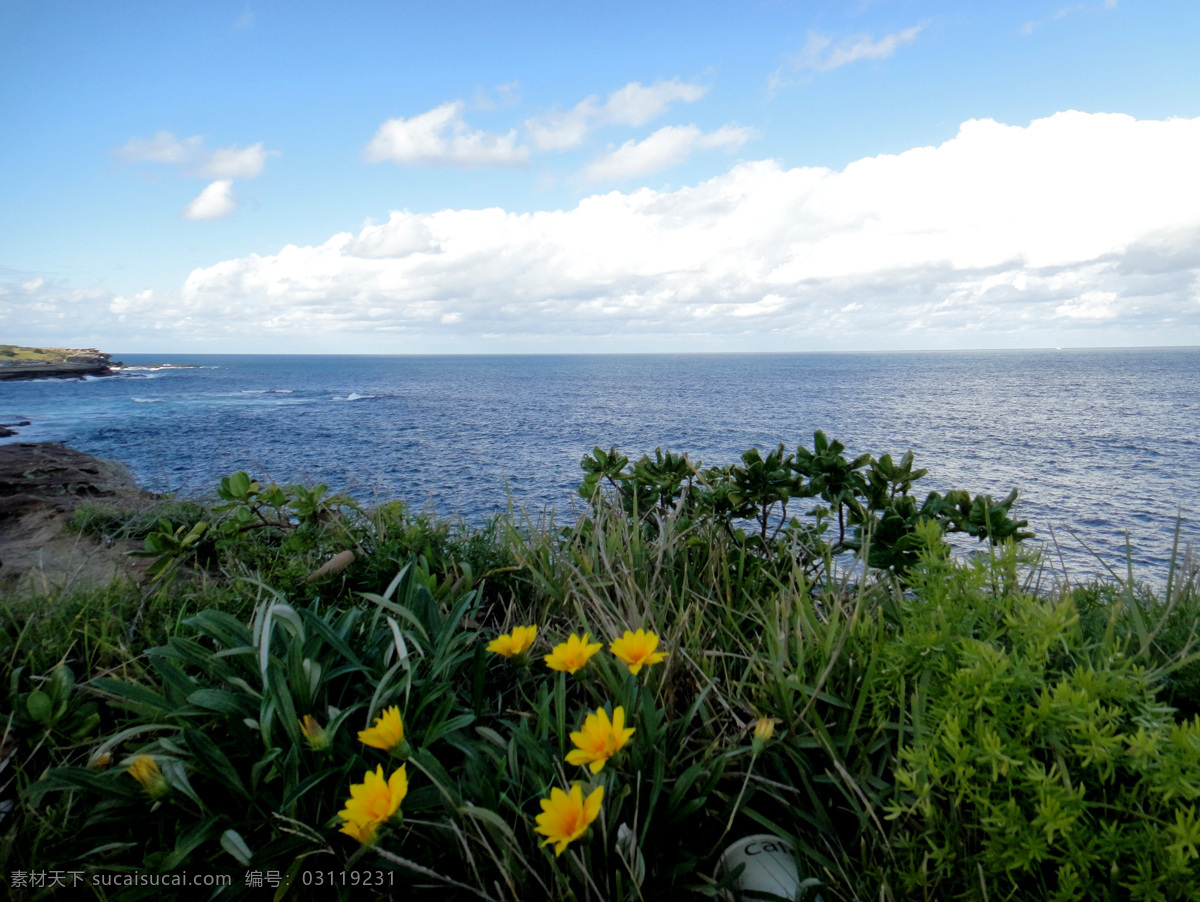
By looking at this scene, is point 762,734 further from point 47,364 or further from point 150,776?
point 47,364

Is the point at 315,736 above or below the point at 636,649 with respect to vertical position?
below

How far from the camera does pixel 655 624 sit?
2.35 metres

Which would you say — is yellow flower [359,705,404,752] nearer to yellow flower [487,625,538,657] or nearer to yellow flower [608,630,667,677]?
yellow flower [487,625,538,657]

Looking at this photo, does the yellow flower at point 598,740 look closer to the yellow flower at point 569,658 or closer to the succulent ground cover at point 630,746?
the succulent ground cover at point 630,746

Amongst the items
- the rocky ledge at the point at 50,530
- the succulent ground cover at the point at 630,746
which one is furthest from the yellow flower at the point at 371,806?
the rocky ledge at the point at 50,530

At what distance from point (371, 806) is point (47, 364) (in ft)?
397

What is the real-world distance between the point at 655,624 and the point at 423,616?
0.86 m

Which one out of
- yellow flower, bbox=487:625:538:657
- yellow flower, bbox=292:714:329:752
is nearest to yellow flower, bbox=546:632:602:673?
yellow flower, bbox=487:625:538:657

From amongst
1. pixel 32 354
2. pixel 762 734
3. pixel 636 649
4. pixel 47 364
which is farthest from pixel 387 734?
pixel 32 354

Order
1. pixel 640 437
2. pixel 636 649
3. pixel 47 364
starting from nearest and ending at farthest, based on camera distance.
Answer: pixel 636 649 → pixel 640 437 → pixel 47 364

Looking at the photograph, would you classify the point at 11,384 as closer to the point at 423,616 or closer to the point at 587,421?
the point at 587,421

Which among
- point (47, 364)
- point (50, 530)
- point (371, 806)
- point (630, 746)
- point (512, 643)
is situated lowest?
point (50, 530)

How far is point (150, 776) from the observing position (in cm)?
153

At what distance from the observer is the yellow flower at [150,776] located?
5.02ft
